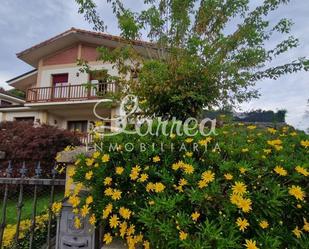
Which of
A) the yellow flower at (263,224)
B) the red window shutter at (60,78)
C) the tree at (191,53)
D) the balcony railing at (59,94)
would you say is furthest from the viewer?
the red window shutter at (60,78)

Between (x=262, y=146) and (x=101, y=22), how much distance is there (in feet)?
15.6

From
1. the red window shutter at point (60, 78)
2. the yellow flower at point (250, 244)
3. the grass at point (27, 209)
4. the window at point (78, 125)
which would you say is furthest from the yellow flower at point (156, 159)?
the red window shutter at point (60, 78)

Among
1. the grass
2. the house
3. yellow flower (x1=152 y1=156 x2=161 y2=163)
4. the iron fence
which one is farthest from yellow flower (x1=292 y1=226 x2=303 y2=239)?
the house

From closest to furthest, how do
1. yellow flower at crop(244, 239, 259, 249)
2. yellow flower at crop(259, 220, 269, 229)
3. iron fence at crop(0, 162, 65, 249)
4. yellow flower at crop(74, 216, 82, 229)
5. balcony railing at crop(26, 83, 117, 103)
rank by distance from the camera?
yellow flower at crop(244, 239, 259, 249), yellow flower at crop(259, 220, 269, 229), yellow flower at crop(74, 216, 82, 229), iron fence at crop(0, 162, 65, 249), balcony railing at crop(26, 83, 117, 103)

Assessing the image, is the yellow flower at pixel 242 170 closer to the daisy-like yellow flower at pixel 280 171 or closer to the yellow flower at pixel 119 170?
the daisy-like yellow flower at pixel 280 171

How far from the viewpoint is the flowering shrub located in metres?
1.63

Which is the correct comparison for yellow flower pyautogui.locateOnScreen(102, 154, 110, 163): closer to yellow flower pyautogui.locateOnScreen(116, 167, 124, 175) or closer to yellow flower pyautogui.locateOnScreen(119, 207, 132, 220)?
yellow flower pyautogui.locateOnScreen(116, 167, 124, 175)

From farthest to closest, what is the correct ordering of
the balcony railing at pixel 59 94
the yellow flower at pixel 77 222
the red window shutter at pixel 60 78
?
the red window shutter at pixel 60 78 → the balcony railing at pixel 59 94 → the yellow flower at pixel 77 222

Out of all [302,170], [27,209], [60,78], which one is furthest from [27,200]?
[60,78]

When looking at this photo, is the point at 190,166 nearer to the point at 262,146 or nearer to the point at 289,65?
the point at 262,146

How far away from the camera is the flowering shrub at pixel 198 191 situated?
1.63 meters

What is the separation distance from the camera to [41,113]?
17.8m

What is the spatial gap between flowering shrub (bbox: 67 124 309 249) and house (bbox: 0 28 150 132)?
13916mm

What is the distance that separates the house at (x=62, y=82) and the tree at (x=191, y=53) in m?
10.5
